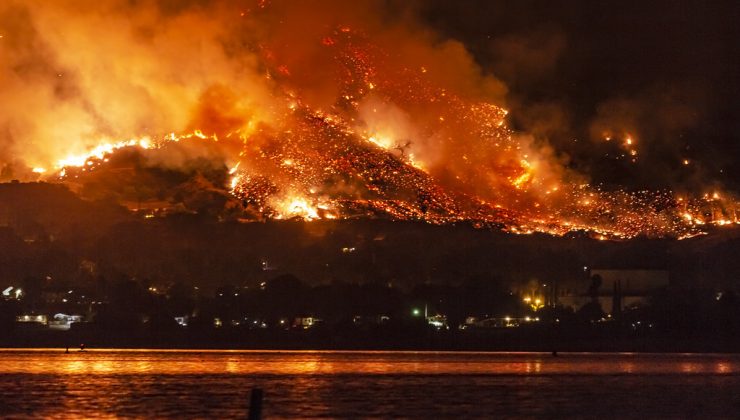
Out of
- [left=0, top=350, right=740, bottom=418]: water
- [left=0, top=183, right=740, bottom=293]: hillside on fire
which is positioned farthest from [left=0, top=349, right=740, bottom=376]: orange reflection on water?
[left=0, top=183, right=740, bottom=293]: hillside on fire

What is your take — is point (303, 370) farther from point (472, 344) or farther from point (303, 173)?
point (303, 173)

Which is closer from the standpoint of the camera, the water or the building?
the water

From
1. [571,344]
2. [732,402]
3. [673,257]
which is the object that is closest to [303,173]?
[673,257]

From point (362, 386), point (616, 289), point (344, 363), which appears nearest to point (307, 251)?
point (616, 289)

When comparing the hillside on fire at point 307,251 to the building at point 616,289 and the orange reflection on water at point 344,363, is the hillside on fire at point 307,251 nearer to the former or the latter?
the building at point 616,289

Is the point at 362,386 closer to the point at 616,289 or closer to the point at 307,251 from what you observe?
the point at 616,289

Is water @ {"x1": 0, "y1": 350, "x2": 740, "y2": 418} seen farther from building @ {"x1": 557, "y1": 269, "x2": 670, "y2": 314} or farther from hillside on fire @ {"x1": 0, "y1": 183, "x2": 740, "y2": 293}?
hillside on fire @ {"x1": 0, "y1": 183, "x2": 740, "y2": 293}

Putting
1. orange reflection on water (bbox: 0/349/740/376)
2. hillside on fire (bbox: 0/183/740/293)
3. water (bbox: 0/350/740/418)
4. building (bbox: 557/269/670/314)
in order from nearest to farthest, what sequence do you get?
water (bbox: 0/350/740/418) → orange reflection on water (bbox: 0/349/740/376) → building (bbox: 557/269/670/314) → hillside on fire (bbox: 0/183/740/293)

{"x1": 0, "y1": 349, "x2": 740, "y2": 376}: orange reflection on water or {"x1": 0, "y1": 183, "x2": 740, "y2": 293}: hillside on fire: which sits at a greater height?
{"x1": 0, "y1": 183, "x2": 740, "y2": 293}: hillside on fire
